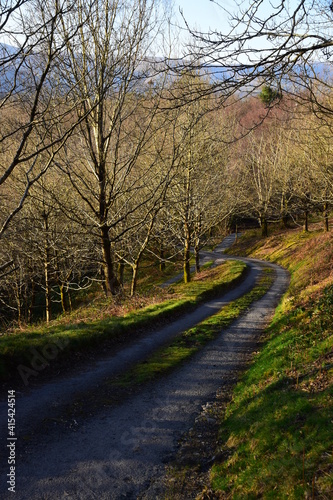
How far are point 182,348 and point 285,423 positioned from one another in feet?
17.9

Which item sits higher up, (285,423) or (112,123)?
(112,123)

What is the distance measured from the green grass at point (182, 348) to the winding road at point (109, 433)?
0.29 metres

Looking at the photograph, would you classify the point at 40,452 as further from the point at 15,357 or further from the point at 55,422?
the point at 15,357

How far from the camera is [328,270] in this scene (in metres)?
16.2

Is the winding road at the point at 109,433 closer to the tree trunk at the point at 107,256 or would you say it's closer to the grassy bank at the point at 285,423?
the grassy bank at the point at 285,423

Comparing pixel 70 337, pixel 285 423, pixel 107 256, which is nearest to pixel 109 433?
pixel 285 423

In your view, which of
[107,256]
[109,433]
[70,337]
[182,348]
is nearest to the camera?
[109,433]

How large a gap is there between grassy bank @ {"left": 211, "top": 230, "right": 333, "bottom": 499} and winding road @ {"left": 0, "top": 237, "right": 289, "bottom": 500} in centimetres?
83

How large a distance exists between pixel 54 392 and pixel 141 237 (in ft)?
63.0

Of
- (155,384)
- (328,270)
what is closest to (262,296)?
(328,270)

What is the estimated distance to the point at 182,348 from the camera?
1052 cm

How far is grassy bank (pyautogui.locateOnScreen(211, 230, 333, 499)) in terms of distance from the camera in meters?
4.07

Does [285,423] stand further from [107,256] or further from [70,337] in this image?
[107,256]

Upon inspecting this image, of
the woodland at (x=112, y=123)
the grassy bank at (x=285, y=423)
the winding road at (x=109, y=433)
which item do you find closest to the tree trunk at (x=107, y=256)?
the woodland at (x=112, y=123)
